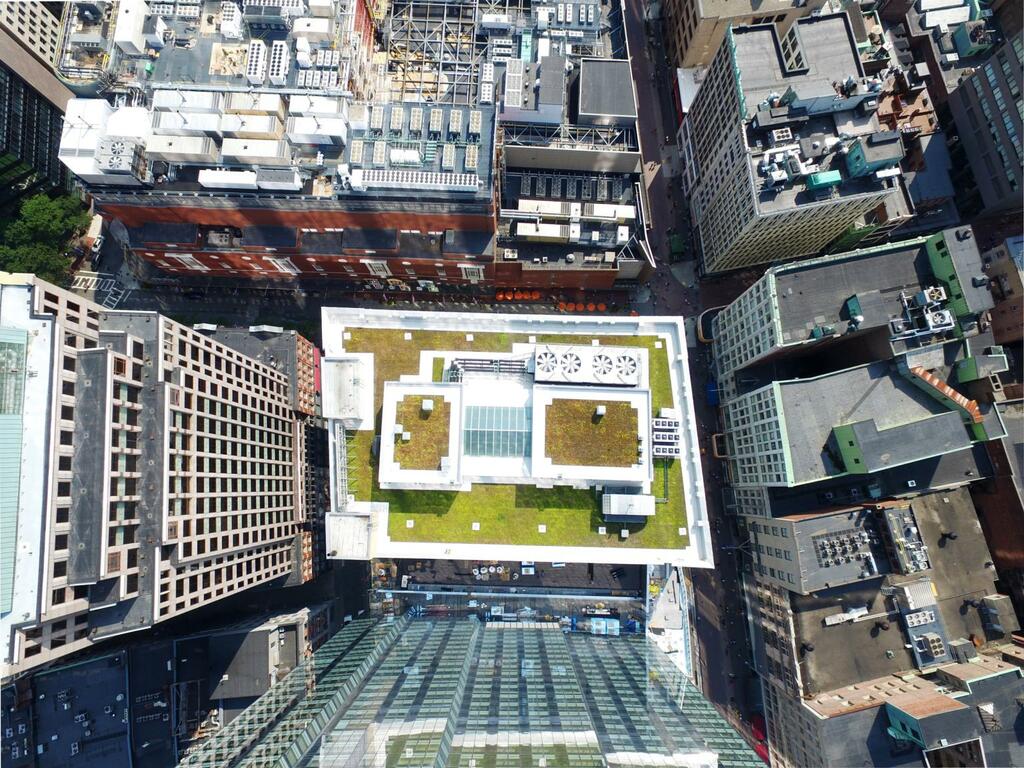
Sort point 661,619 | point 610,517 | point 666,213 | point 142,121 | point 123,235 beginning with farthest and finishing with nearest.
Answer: point 666,213
point 123,235
point 661,619
point 142,121
point 610,517

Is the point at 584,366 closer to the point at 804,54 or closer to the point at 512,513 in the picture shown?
the point at 512,513

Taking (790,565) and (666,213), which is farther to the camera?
(666,213)

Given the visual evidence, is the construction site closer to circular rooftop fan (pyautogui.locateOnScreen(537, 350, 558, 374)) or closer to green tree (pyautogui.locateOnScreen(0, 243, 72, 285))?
green tree (pyautogui.locateOnScreen(0, 243, 72, 285))

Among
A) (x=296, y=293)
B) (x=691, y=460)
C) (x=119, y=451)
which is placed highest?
(x=296, y=293)

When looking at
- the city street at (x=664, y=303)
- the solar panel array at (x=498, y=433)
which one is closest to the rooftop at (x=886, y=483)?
the city street at (x=664, y=303)

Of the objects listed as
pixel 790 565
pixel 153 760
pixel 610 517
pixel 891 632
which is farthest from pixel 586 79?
pixel 153 760

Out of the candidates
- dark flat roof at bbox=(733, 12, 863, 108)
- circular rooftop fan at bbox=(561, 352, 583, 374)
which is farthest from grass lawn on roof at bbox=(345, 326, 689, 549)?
dark flat roof at bbox=(733, 12, 863, 108)

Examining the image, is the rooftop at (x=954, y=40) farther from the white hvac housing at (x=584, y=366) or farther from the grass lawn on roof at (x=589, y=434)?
the grass lawn on roof at (x=589, y=434)

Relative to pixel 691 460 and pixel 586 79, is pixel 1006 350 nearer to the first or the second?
pixel 691 460

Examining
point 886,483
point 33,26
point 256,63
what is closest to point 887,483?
point 886,483
